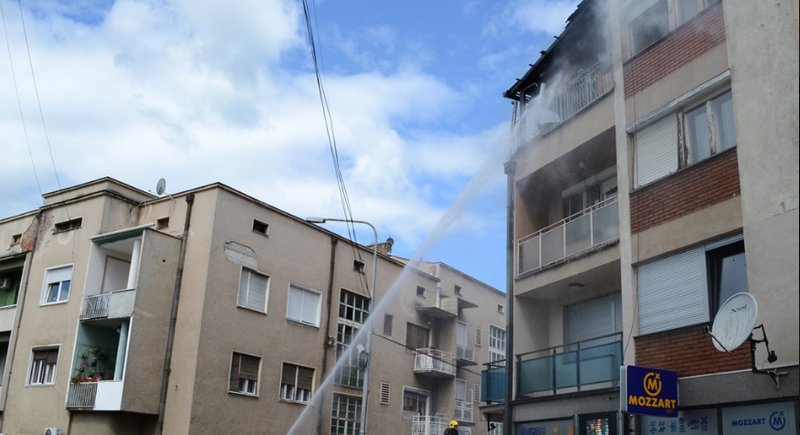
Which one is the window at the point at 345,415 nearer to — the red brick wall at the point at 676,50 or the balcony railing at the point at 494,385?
the balcony railing at the point at 494,385

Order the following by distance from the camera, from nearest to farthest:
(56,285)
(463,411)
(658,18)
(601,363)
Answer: (601,363), (658,18), (56,285), (463,411)

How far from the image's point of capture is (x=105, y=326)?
2991cm

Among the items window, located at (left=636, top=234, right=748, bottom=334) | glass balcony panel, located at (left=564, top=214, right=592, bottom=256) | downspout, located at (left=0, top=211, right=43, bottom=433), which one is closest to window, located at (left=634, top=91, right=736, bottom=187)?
window, located at (left=636, top=234, right=748, bottom=334)

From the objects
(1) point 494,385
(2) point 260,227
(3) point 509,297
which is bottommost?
(1) point 494,385

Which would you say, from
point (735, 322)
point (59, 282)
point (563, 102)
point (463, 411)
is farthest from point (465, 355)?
point (735, 322)

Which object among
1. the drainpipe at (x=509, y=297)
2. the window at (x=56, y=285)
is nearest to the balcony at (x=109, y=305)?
the window at (x=56, y=285)

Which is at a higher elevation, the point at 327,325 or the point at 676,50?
the point at 676,50

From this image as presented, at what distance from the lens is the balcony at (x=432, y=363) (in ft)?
125

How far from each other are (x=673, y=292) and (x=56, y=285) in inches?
1018

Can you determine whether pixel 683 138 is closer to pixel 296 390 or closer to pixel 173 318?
pixel 173 318

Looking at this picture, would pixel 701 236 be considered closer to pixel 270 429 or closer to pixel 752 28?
pixel 752 28

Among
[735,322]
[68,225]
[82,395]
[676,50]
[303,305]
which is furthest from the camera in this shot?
[303,305]

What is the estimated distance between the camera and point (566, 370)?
54.4 ft

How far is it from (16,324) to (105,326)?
520 centimetres
